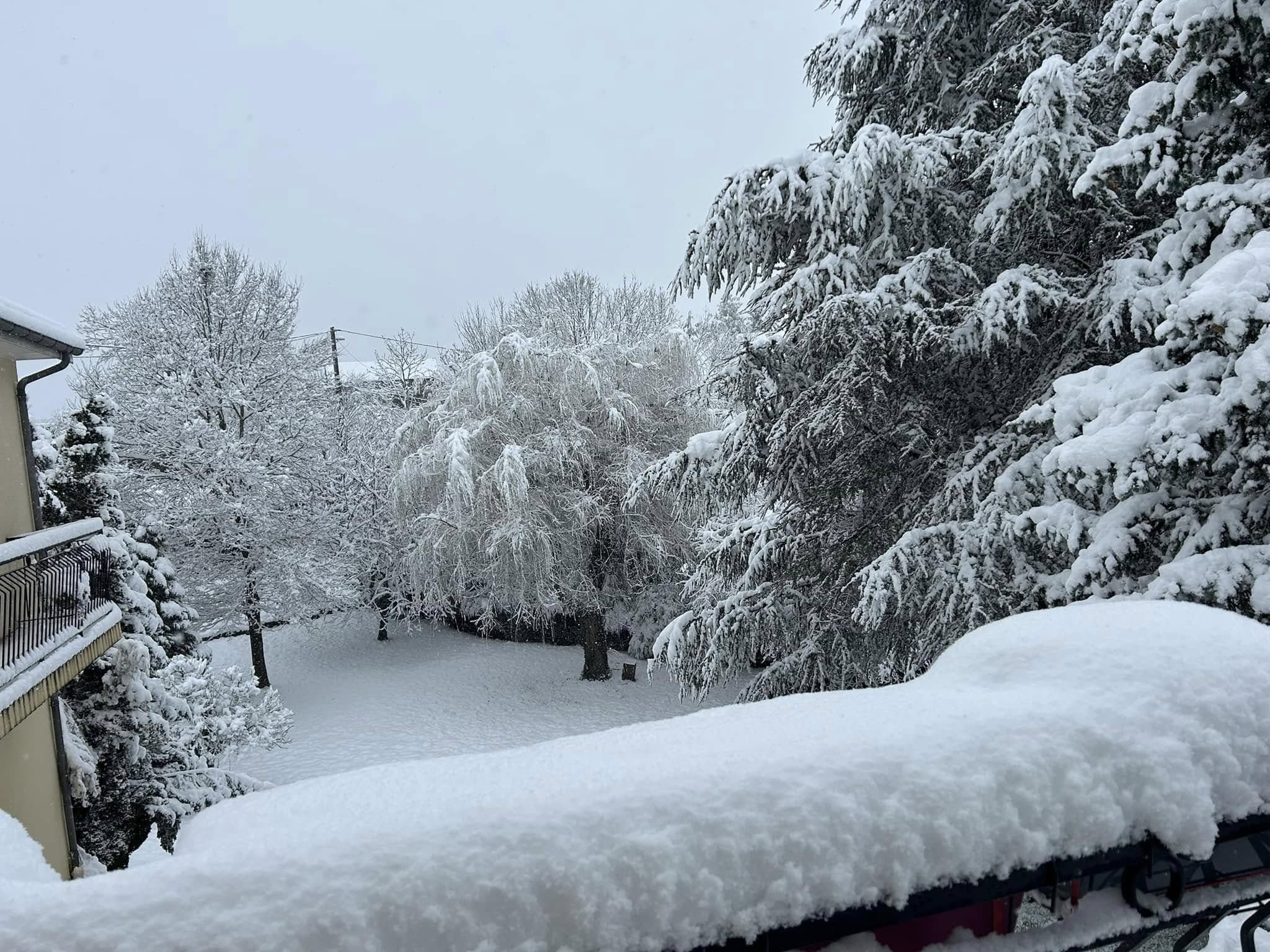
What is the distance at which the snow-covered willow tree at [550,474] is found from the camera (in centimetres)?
1465

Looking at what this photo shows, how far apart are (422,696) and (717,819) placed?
16.4 metres

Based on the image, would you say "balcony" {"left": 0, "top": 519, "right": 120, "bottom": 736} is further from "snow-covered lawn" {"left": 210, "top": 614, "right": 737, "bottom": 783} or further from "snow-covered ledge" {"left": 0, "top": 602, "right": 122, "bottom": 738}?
"snow-covered lawn" {"left": 210, "top": 614, "right": 737, "bottom": 783}

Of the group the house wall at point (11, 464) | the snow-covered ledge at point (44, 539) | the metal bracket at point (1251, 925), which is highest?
the house wall at point (11, 464)

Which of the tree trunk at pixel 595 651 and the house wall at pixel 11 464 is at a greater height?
the house wall at pixel 11 464

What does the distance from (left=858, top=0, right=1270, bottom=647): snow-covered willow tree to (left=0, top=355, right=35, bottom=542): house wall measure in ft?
23.3

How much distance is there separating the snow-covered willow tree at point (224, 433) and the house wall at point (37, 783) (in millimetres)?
9514

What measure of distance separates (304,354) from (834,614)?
47.9 ft

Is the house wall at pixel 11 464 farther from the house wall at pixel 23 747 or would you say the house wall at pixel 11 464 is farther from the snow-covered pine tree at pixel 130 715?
the snow-covered pine tree at pixel 130 715

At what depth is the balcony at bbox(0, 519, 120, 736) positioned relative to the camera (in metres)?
5.24

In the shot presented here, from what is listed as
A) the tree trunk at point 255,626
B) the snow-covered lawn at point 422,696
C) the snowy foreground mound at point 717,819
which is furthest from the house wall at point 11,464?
the tree trunk at point 255,626

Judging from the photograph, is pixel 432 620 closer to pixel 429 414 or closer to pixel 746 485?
pixel 429 414

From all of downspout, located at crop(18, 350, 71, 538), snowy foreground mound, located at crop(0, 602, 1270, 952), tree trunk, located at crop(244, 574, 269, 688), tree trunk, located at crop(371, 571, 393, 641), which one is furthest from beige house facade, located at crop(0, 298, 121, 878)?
tree trunk, located at crop(371, 571, 393, 641)

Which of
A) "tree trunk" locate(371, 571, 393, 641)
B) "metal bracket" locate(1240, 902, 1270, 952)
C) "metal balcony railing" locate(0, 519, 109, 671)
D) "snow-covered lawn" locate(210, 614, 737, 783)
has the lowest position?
"snow-covered lawn" locate(210, 614, 737, 783)

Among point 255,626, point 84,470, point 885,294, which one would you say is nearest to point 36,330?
point 84,470
